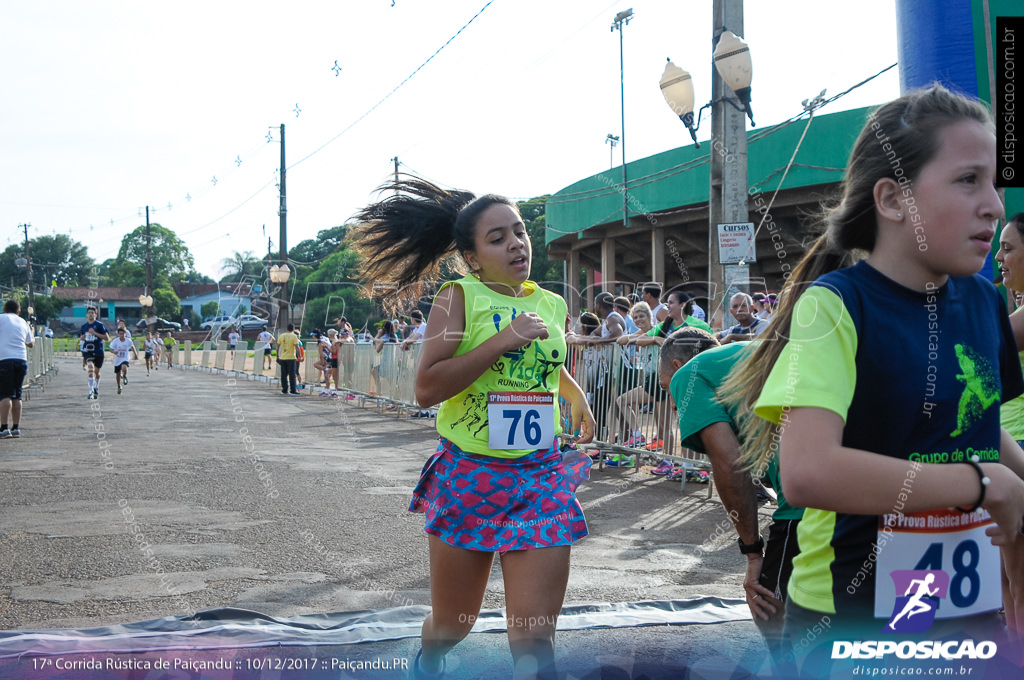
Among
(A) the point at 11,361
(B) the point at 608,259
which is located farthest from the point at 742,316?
(B) the point at 608,259

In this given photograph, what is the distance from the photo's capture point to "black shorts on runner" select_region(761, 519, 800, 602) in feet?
8.33

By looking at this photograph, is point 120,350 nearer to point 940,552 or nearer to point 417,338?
point 417,338

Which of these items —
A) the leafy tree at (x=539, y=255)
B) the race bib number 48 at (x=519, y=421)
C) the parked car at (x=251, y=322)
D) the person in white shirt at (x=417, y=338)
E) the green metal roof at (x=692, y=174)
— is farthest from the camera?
the parked car at (x=251, y=322)

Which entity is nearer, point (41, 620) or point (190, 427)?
point (41, 620)

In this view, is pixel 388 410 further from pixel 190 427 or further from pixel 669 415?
pixel 669 415

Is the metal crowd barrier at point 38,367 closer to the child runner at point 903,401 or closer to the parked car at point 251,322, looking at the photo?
the child runner at point 903,401

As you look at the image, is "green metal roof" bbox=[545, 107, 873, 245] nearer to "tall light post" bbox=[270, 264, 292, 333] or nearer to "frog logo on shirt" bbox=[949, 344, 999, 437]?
"tall light post" bbox=[270, 264, 292, 333]

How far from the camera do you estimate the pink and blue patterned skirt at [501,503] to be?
2.74 m

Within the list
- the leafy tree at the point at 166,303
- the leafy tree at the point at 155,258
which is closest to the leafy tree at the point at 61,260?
the leafy tree at the point at 155,258

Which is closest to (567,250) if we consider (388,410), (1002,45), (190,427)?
(388,410)

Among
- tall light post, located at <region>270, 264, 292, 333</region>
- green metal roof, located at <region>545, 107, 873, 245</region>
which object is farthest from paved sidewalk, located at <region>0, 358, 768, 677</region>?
tall light post, located at <region>270, 264, 292, 333</region>

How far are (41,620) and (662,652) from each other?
2.94 metres

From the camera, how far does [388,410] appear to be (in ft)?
59.3

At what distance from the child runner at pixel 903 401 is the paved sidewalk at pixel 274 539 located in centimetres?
241
